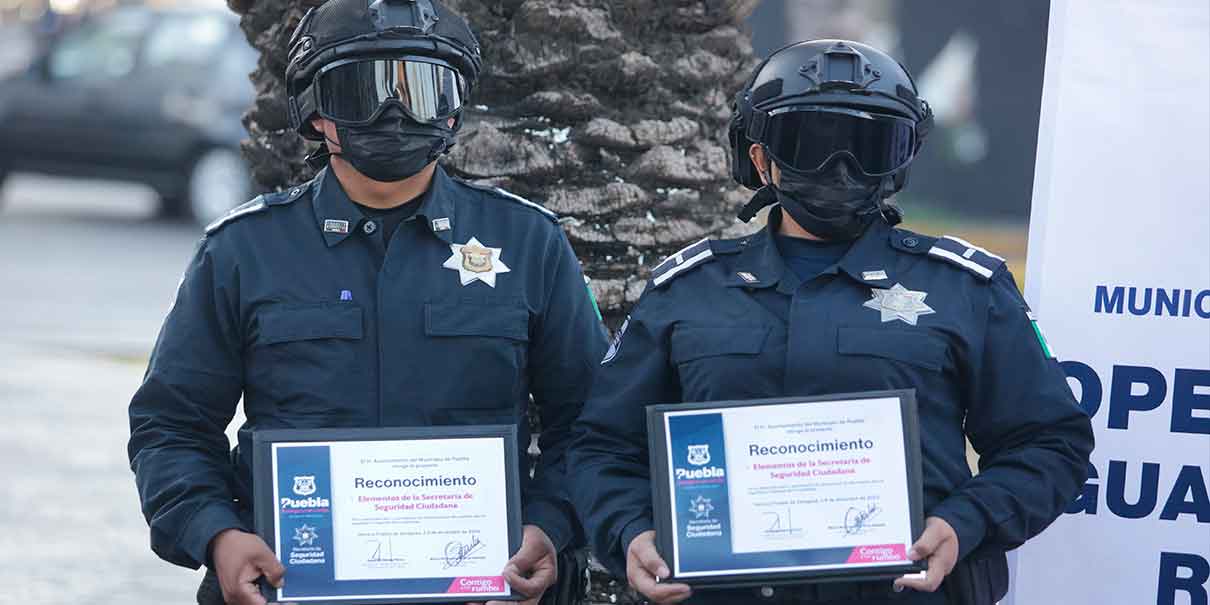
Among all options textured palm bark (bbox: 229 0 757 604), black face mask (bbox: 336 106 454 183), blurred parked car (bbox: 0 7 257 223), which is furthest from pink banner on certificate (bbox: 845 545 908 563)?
blurred parked car (bbox: 0 7 257 223)

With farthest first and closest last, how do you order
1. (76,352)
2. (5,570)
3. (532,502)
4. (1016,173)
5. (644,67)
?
(1016,173) < (76,352) < (5,570) < (644,67) < (532,502)

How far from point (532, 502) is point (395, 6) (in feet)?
3.01

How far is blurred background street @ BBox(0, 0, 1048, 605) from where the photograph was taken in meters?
6.62

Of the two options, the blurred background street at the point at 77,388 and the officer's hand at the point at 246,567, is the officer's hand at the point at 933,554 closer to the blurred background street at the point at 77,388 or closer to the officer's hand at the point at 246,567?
the officer's hand at the point at 246,567

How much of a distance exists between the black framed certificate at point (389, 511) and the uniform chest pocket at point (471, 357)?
0.13 metres

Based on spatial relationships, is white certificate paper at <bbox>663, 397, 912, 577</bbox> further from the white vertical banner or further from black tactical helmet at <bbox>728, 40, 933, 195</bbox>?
the white vertical banner

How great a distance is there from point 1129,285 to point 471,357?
1442mm

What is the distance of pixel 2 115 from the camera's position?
16.0 metres


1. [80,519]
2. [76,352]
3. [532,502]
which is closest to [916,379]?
[532,502]

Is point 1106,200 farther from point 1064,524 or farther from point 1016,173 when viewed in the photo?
point 1016,173

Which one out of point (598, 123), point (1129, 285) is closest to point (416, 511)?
point (598, 123)

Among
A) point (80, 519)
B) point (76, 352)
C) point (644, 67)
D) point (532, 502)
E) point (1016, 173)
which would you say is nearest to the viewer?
point (532, 502)

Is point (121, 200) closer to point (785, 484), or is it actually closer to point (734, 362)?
point (734, 362)
